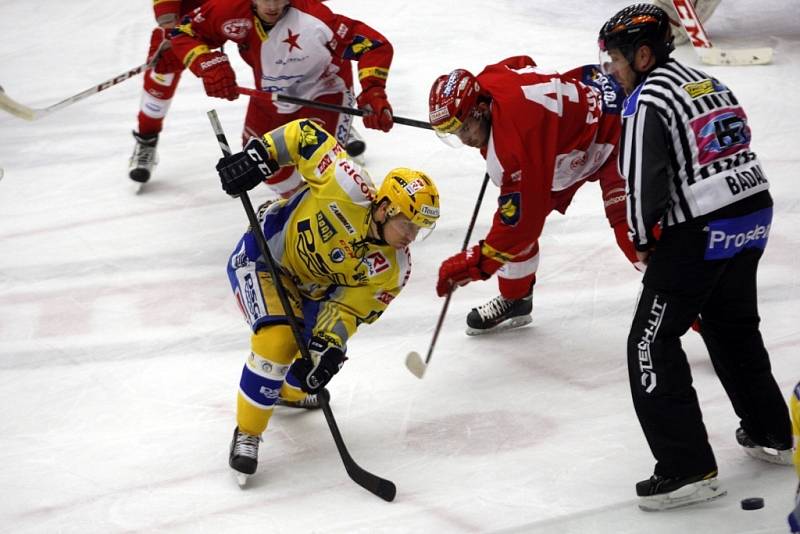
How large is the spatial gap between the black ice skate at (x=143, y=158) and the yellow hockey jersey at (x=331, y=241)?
2.14 meters

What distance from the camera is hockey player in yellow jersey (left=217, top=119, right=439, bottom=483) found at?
293 cm

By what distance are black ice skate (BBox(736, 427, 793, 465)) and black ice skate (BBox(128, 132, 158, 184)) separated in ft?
10.3

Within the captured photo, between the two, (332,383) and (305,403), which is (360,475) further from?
(332,383)

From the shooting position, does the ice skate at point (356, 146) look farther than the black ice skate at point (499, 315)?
Yes

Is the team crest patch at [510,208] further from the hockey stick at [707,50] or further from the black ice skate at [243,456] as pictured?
the hockey stick at [707,50]

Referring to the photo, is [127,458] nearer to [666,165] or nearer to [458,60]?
[666,165]

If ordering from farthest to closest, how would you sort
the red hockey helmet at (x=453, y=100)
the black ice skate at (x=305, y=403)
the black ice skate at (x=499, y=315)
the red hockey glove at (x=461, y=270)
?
the black ice skate at (x=499, y=315) < the black ice skate at (x=305, y=403) < the red hockey glove at (x=461, y=270) < the red hockey helmet at (x=453, y=100)

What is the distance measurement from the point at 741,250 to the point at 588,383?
98cm

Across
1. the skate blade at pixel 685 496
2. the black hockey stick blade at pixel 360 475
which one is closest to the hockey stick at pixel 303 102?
the black hockey stick blade at pixel 360 475

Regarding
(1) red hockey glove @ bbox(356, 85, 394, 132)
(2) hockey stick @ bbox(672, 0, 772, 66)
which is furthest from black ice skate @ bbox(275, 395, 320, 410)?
(2) hockey stick @ bbox(672, 0, 772, 66)

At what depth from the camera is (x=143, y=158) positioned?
203 inches

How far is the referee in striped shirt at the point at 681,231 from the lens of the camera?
2.54m

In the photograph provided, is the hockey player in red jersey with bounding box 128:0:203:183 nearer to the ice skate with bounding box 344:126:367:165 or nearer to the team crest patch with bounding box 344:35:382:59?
the ice skate with bounding box 344:126:367:165

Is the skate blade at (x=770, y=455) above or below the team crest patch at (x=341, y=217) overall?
below
